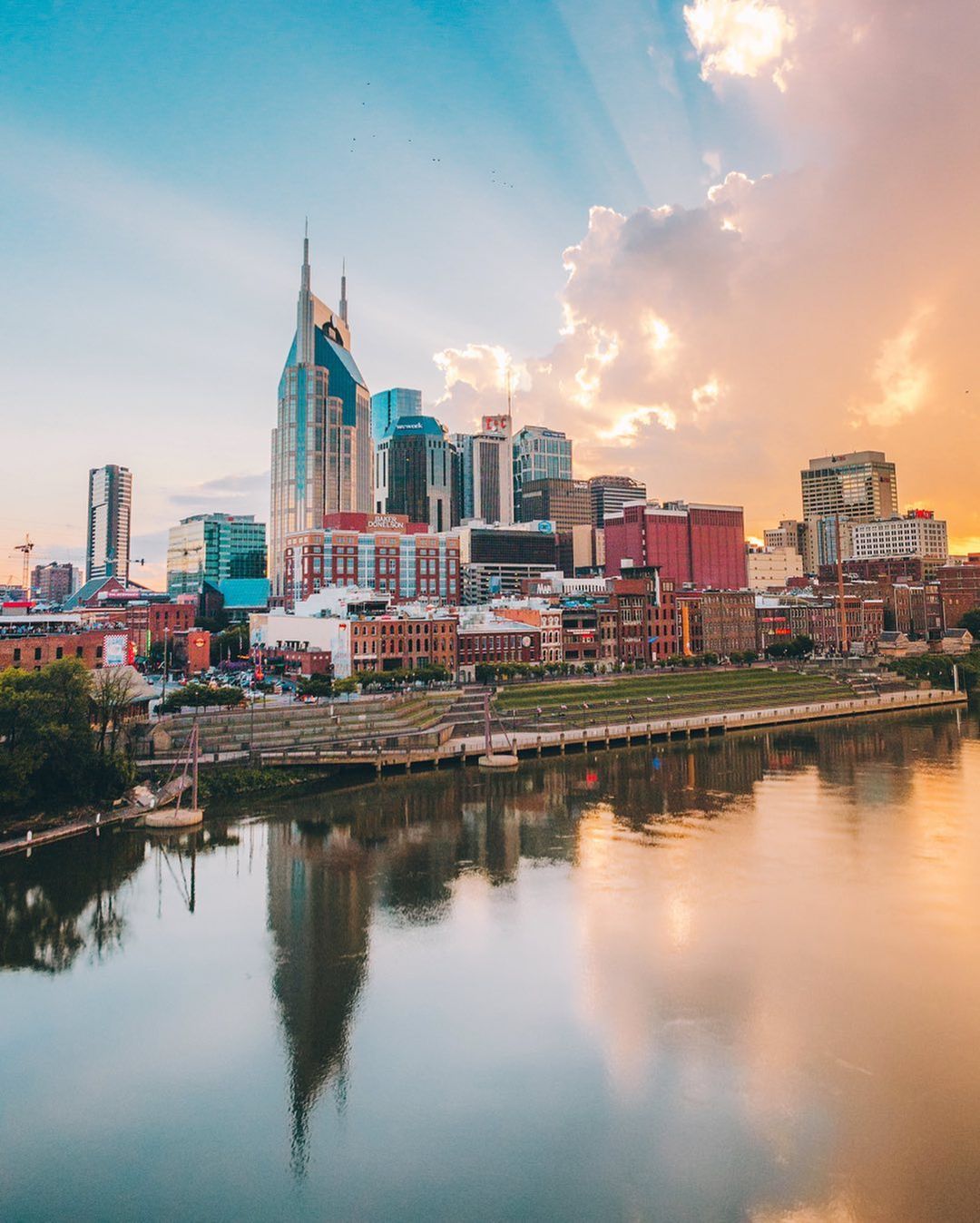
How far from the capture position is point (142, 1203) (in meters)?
21.5

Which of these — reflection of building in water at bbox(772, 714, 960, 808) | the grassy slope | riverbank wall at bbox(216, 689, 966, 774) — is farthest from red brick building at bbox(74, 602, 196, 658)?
reflection of building in water at bbox(772, 714, 960, 808)

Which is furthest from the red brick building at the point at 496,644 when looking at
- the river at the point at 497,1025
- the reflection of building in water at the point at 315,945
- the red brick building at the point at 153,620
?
the river at the point at 497,1025

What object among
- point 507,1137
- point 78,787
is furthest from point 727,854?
point 78,787

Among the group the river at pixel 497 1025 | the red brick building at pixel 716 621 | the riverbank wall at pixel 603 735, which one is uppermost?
the red brick building at pixel 716 621

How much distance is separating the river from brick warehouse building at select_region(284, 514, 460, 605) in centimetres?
12377

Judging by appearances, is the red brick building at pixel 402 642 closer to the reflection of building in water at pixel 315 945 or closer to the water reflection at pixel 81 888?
the water reflection at pixel 81 888

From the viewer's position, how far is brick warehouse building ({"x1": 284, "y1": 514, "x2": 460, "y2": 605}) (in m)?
176

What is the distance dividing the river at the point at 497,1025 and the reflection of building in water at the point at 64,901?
21 cm

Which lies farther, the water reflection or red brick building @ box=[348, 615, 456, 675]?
red brick building @ box=[348, 615, 456, 675]

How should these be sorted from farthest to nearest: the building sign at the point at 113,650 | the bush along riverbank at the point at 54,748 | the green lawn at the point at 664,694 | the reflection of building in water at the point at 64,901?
the green lawn at the point at 664,694 → the building sign at the point at 113,650 → the bush along riverbank at the point at 54,748 → the reflection of building in water at the point at 64,901

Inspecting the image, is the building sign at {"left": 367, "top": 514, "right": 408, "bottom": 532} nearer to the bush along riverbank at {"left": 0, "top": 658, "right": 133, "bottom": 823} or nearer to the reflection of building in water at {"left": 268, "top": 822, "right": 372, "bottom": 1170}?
the bush along riverbank at {"left": 0, "top": 658, "right": 133, "bottom": 823}

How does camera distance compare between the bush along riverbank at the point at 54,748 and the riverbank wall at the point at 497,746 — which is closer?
the bush along riverbank at the point at 54,748

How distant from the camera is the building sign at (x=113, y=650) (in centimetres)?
8231

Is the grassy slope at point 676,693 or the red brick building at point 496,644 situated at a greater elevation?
the red brick building at point 496,644
